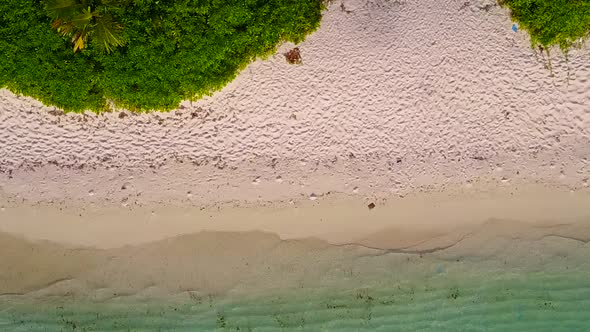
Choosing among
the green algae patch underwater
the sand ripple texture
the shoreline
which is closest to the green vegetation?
the sand ripple texture

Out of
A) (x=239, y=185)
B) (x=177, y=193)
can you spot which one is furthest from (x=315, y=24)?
(x=177, y=193)

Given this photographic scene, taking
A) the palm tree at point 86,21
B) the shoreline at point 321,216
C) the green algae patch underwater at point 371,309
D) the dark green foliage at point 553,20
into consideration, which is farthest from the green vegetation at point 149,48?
the green algae patch underwater at point 371,309

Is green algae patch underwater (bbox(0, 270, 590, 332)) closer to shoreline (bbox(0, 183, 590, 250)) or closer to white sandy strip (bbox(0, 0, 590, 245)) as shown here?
shoreline (bbox(0, 183, 590, 250))

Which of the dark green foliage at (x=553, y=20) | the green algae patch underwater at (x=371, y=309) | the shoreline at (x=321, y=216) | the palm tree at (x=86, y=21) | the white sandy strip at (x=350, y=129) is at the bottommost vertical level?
the green algae patch underwater at (x=371, y=309)

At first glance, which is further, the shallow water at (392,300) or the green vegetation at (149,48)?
the shallow water at (392,300)

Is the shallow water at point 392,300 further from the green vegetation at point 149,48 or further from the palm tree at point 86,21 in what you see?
the palm tree at point 86,21
